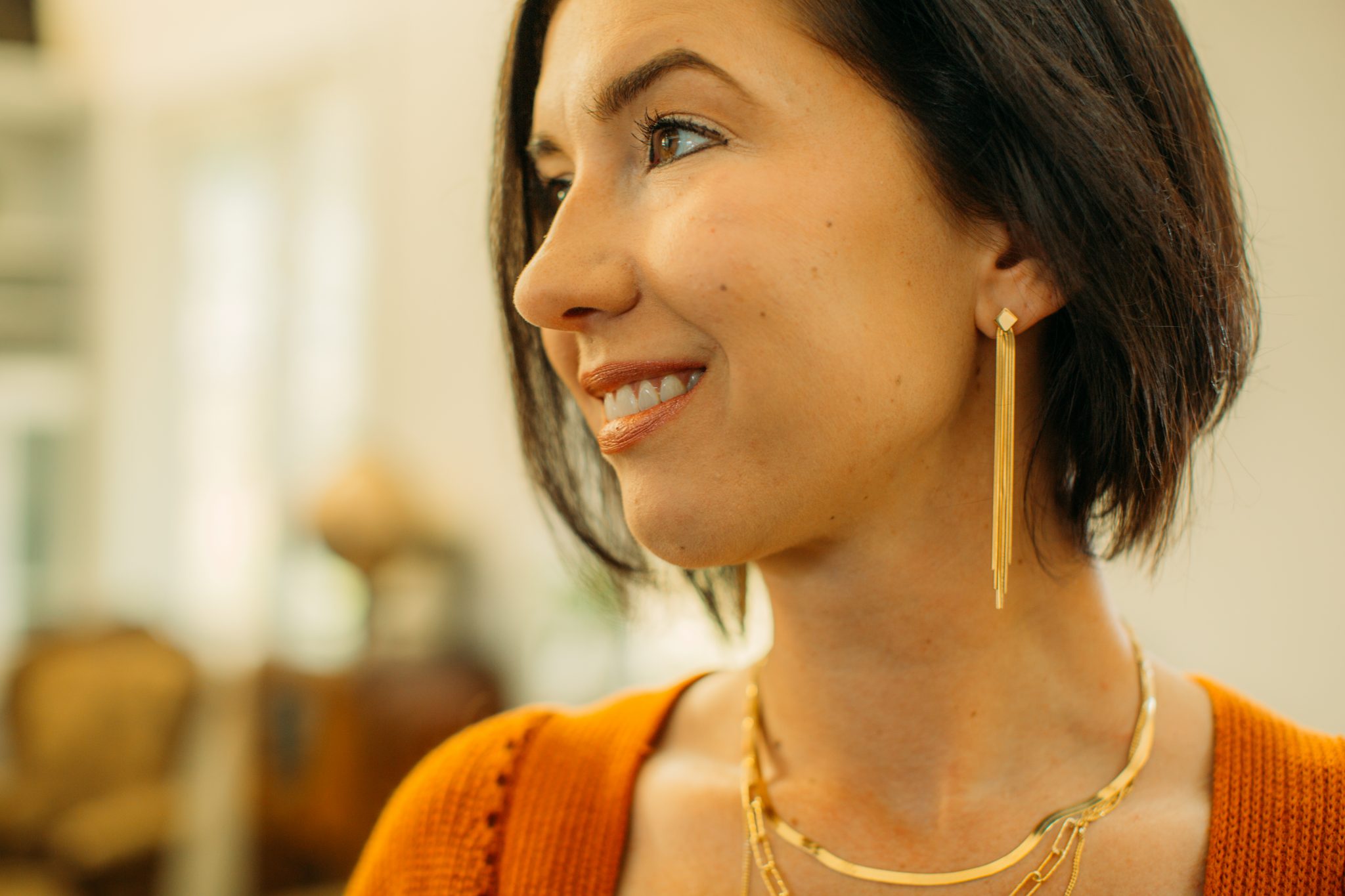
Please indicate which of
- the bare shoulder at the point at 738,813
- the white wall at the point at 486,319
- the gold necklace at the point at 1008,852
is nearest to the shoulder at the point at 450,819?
the bare shoulder at the point at 738,813

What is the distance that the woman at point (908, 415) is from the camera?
839 millimetres

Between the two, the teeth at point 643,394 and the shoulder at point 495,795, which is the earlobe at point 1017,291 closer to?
the teeth at point 643,394

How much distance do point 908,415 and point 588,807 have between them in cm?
49

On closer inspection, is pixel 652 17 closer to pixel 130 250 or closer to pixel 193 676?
pixel 193 676

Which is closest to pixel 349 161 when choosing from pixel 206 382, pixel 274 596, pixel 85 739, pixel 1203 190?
pixel 206 382

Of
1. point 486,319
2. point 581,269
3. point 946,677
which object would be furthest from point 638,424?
point 486,319

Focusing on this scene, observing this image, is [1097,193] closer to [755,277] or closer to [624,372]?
[755,277]

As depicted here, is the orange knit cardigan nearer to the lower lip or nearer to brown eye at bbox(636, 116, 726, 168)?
the lower lip

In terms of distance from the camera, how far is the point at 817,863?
3.14ft

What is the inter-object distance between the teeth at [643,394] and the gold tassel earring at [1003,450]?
0.24 metres

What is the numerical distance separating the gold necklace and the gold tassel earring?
0.62 feet

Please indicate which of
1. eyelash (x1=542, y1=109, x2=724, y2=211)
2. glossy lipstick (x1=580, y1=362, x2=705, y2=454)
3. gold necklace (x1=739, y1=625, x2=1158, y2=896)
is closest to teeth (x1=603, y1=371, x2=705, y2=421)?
glossy lipstick (x1=580, y1=362, x2=705, y2=454)

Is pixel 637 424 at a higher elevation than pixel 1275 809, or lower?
higher

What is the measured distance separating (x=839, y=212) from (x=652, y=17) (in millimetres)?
210
